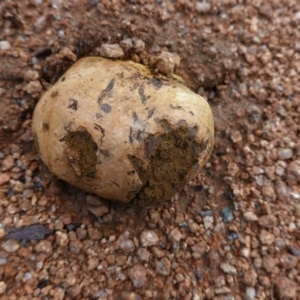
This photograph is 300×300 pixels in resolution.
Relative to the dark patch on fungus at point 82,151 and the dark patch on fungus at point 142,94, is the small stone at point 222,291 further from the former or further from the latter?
the dark patch on fungus at point 142,94

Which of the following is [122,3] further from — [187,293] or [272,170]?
[187,293]

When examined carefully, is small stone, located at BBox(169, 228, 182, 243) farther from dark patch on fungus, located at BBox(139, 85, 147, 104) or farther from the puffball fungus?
dark patch on fungus, located at BBox(139, 85, 147, 104)

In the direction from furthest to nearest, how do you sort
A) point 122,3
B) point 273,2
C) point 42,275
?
point 273,2 → point 122,3 → point 42,275

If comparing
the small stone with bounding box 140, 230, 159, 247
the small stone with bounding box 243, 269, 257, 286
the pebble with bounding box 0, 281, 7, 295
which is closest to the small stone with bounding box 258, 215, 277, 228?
the small stone with bounding box 243, 269, 257, 286

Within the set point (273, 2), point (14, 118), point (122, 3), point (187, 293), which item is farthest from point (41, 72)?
point (273, 2)

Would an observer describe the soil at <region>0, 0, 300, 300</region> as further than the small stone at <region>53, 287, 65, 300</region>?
Yes

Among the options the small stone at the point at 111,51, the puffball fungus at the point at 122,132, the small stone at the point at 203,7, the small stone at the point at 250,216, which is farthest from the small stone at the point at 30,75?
the small stone at the point at 250,216
